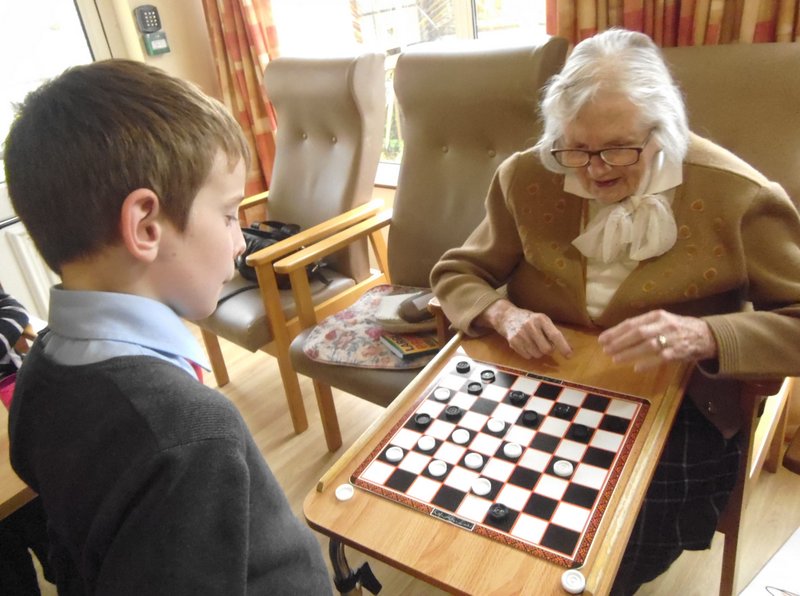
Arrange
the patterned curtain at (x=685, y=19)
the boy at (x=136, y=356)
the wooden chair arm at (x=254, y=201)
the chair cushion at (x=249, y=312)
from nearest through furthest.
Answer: the boy at (x=136, y=356) → the patterned curtain at (x=685, y=19) → the chair cushion at (x=249, y=312) → the wooden chair arm at (x=254, y=201)

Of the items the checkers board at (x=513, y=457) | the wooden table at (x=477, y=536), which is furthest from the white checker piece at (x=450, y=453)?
the wooden table at (x=477, y=536)

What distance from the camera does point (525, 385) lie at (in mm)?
1130

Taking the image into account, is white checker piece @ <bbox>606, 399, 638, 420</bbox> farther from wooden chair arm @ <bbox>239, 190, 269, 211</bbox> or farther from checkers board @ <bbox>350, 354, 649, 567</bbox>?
wooden chair arm @ <bbox>239, 190, 269, 211</bbox>

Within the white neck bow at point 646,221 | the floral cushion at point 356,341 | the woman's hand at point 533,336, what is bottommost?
the floral cushion at point 356,341

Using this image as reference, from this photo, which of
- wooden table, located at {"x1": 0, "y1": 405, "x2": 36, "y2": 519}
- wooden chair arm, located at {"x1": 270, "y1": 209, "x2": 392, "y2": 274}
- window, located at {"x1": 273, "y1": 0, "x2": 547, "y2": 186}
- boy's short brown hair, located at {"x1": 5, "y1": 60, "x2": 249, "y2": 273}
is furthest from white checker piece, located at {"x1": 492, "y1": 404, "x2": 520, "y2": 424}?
window, located at {"x1": 273, "y1": 0, "x2": 547, "y2": 186}

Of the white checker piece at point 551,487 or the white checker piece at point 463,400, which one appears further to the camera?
the white checker piece at point 463,400

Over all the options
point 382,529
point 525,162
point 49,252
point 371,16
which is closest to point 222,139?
point 49,252

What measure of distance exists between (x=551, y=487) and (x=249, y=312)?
1355mm

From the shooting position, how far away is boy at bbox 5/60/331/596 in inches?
23.2

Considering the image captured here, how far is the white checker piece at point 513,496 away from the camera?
2.92 feet

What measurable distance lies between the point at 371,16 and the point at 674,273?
220cm

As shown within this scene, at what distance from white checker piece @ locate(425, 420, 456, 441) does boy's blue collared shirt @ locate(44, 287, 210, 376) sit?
19.3 inches

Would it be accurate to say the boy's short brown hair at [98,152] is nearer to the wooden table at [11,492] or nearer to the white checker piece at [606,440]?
the wooden table at [11,492]

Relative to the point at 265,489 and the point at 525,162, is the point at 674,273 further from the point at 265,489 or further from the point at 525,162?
the point at 265,489
